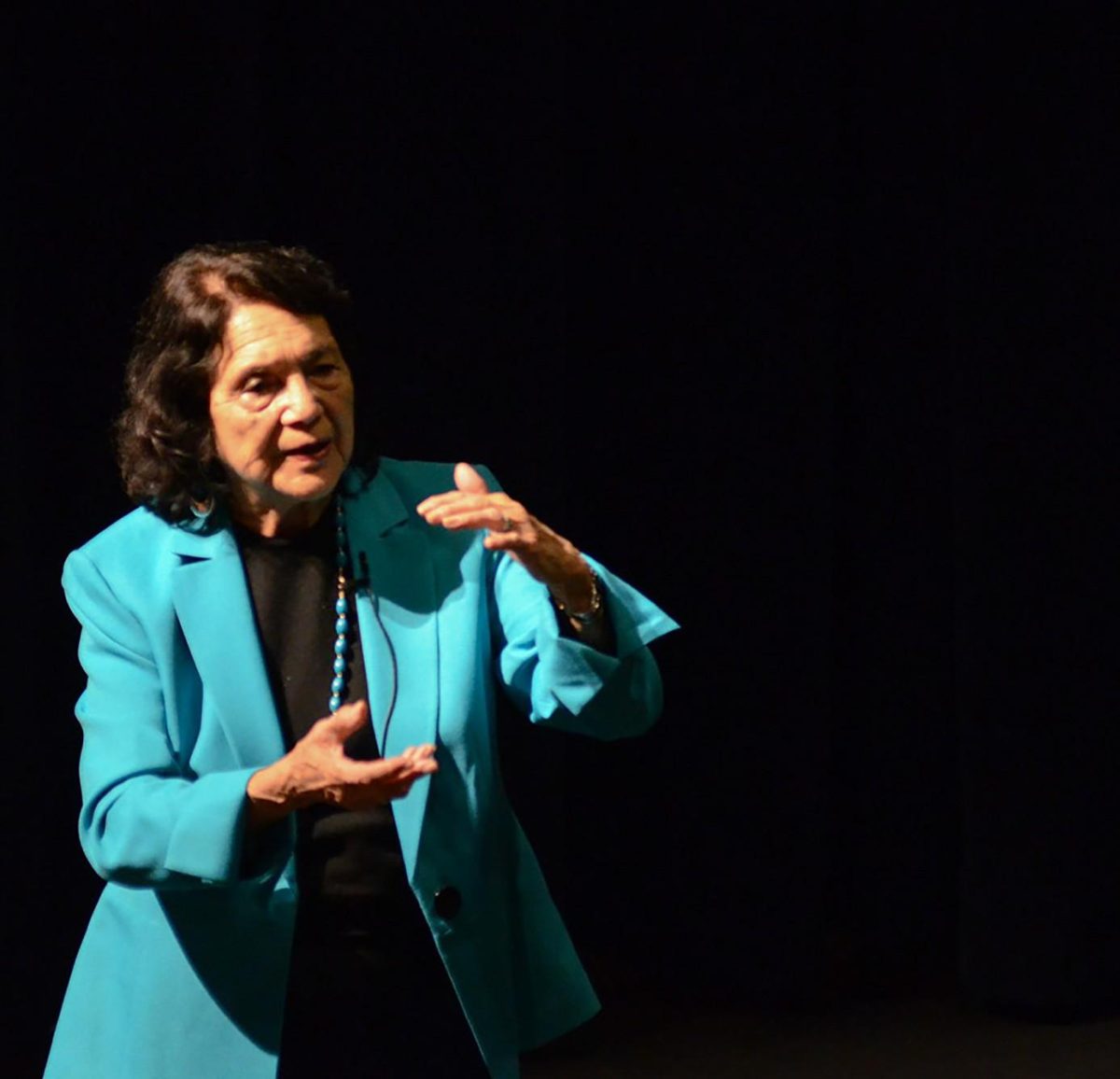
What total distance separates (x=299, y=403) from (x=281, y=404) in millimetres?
21

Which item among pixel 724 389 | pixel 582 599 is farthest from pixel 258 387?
pixel 724 389

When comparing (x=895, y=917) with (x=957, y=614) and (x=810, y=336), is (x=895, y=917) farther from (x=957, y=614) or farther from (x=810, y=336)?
(x=810, y=336)

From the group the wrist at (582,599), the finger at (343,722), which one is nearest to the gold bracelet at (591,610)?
the wrist at (582,599)

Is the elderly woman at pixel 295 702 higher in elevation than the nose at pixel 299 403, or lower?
lower

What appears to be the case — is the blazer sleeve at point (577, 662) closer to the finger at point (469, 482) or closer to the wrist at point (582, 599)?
the wrist at point (582, 599)

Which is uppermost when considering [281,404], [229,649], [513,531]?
[281,404]

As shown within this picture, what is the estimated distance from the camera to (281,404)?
5.74 ft

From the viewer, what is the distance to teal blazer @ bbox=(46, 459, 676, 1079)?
169 centimetres

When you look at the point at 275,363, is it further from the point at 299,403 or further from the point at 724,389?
the point at 724,389

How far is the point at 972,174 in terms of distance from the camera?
3.33m

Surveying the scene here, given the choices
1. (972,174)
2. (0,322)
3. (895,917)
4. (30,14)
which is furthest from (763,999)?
(30,14)

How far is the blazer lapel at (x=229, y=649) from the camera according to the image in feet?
5.62

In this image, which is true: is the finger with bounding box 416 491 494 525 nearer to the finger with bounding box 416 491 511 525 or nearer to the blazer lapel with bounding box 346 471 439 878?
the finger with bounding box 416 491 511 525

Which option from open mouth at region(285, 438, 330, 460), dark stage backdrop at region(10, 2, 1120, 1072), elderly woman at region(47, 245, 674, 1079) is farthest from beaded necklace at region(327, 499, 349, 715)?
dark stage backdrop at region(10, 2, 1120, 1072)
